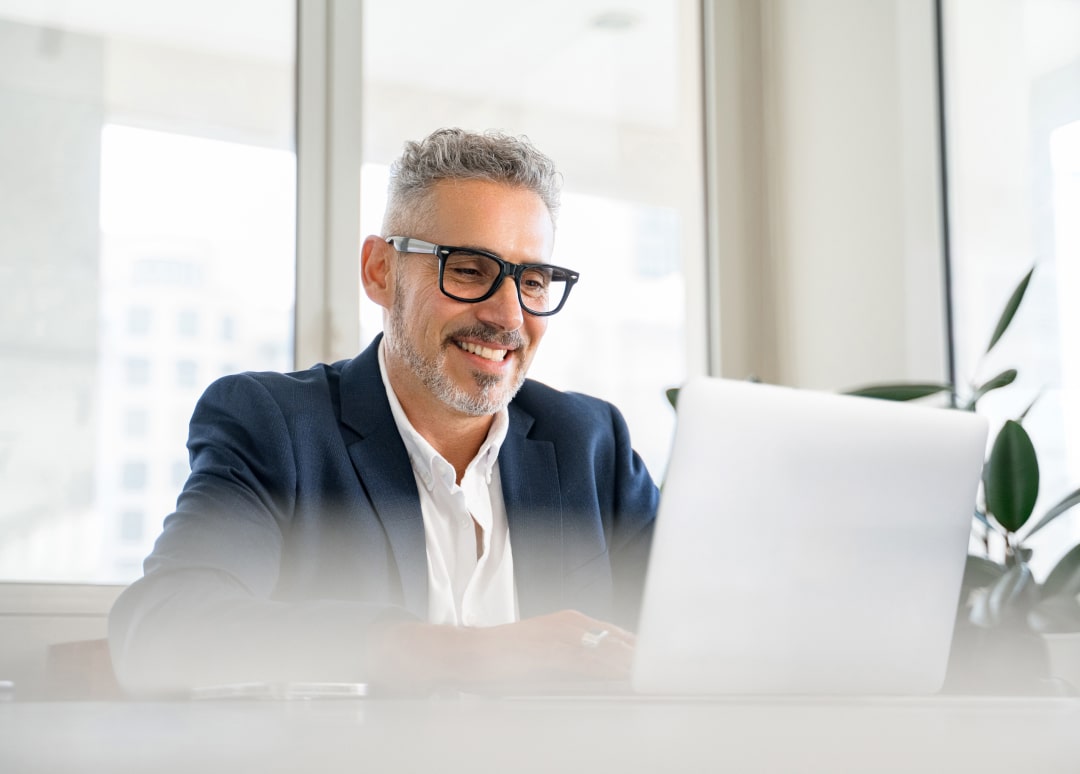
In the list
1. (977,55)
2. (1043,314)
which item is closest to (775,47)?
(977,55)

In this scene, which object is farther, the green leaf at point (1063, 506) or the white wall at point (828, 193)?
the white wall at point (828, 193)

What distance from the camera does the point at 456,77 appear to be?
307 cm

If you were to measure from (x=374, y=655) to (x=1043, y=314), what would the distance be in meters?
2.09

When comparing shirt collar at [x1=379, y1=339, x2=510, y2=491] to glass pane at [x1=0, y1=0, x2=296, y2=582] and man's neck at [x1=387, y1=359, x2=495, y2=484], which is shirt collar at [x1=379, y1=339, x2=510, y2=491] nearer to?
man's neck at [x1=387, y1=359, x2=495, y2=484]

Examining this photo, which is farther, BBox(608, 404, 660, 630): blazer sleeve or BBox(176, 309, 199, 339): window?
BBox(176, 309, 199, 339): window

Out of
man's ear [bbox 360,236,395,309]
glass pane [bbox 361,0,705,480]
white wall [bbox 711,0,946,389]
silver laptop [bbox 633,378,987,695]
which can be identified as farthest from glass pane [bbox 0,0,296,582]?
silver laptop [bbox 633,378,987,695]

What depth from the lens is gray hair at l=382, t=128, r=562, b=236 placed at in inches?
74.2

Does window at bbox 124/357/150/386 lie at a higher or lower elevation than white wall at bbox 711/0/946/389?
lower

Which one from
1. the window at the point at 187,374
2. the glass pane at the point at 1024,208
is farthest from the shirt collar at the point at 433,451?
the glass pane at the point at 1024,208

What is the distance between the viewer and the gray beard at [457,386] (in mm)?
1832

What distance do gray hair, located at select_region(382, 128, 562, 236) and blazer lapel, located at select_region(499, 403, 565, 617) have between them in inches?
17.7

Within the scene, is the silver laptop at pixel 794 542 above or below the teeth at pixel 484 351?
below

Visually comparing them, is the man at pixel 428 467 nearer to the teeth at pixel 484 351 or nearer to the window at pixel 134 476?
the teeth at pixel 484 351

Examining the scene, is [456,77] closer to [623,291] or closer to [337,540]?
[623,291]
